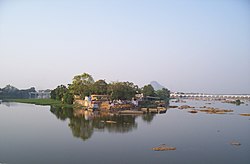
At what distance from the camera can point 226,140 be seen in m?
9.66

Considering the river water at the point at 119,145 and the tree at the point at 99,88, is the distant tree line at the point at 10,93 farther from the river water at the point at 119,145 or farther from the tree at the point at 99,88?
the river water at the point at 119,145

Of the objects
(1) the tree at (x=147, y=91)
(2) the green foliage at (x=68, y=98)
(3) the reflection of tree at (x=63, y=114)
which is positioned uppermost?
(1) the tree at (x=147, y=91)

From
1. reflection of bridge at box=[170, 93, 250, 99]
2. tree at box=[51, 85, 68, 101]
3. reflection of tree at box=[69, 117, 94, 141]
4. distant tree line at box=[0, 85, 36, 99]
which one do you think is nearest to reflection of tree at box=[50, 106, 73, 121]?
reflection of tree at box=[69, 117, 94, 141]

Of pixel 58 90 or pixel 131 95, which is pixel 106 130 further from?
pixel 58 90

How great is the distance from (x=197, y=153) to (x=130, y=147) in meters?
1.94

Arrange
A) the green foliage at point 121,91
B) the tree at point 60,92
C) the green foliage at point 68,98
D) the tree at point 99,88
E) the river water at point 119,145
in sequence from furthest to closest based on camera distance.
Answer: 1. the tree at point 60,92
2. the green foliage at point 68,98
3. the tree at point 99,88
4. the green foliage at point 121,91
5. the river water at point 119,145

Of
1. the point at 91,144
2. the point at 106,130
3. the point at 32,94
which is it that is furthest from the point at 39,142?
the point at 32,94

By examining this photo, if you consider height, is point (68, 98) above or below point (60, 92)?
below

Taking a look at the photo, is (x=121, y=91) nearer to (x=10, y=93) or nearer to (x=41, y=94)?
(x=10, y=93)

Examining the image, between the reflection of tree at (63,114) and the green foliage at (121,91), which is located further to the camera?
the green foliage at (121,91)

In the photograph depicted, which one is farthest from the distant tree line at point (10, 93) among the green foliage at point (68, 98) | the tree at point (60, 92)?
the green foliage at point (68, 98)

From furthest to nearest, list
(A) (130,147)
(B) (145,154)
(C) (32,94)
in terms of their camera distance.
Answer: (C) (32,94)
(A) (130,147)
(B) (145,154)

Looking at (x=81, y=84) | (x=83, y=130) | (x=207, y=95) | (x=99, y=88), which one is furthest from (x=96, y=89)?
(x=207, y=95)

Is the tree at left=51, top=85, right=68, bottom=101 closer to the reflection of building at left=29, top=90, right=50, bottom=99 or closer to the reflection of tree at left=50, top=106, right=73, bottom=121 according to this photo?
the reflection of tree at left=50, top=106, right=73, bottom=121
